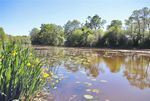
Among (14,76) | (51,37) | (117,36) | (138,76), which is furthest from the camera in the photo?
(51,37)

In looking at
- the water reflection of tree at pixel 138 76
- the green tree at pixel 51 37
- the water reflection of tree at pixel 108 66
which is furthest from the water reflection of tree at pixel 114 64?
the green tree at pixel 51 37

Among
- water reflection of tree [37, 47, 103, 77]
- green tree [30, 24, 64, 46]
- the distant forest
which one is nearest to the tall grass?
water reflection of tree [37, 47, 103, 77]

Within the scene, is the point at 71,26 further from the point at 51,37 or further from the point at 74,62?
the point at 74,62

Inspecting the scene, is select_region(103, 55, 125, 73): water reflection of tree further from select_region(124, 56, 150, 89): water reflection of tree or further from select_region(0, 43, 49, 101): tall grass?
select_region(0, 43, 49, 101): tall grass

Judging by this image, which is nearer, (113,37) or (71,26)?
(113,37)

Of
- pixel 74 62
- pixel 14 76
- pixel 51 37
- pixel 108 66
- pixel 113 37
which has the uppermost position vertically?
pixel 51 37

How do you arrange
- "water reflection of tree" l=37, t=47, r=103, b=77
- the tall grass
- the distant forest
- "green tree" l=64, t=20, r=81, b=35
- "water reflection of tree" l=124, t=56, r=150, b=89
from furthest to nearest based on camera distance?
"green tree" l=64, t=20, r=81, b=35, the distant forest, "water reflection of tree" l=37, t=47, r=103, b=77, "water reflection of tree" l=124, t=56, r=150, b=89, the tall grass

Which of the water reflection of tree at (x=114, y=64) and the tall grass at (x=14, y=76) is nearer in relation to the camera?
the tall grass at (x=14, y=76)

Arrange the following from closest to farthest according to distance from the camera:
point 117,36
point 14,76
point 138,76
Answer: point 14,76 < point 138,76 < point 117,36

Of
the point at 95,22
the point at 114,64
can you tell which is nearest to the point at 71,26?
the point at 95,22

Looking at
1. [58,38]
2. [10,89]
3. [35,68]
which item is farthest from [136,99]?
[58,38]

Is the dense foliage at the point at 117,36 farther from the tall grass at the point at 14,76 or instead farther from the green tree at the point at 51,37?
the tall grass at the point at 14,76

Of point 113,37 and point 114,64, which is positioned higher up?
point 113,37

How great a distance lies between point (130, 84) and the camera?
818 cm
